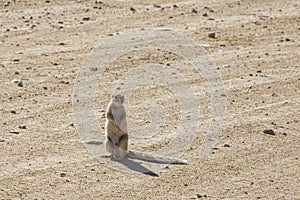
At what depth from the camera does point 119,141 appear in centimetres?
904

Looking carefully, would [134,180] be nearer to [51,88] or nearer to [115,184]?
[115,184]

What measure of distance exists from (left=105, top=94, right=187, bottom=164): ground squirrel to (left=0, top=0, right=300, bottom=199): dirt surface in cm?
19

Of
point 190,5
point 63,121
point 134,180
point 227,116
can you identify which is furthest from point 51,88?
point 190,5

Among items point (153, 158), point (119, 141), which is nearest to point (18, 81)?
point (119, 141)

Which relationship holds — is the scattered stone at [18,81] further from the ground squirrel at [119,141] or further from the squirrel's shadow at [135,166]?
the squirrel's shadow at [135,166]

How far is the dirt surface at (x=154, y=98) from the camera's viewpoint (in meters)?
8.51

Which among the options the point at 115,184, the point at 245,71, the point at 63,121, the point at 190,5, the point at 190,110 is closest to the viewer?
the point at 115,184

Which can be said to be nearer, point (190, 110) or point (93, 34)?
point (190, 110)

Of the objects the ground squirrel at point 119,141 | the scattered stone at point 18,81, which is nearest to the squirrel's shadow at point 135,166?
the ground squirrel at point 119,141

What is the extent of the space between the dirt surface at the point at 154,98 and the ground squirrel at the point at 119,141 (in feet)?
0.62

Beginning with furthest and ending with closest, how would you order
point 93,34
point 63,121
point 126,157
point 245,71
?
1. point 93,34
2. point 245,71
3. point 63,121
4. point 126,157

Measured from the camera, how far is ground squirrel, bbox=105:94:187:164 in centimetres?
905

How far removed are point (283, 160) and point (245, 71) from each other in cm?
356

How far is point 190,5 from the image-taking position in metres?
16.9
